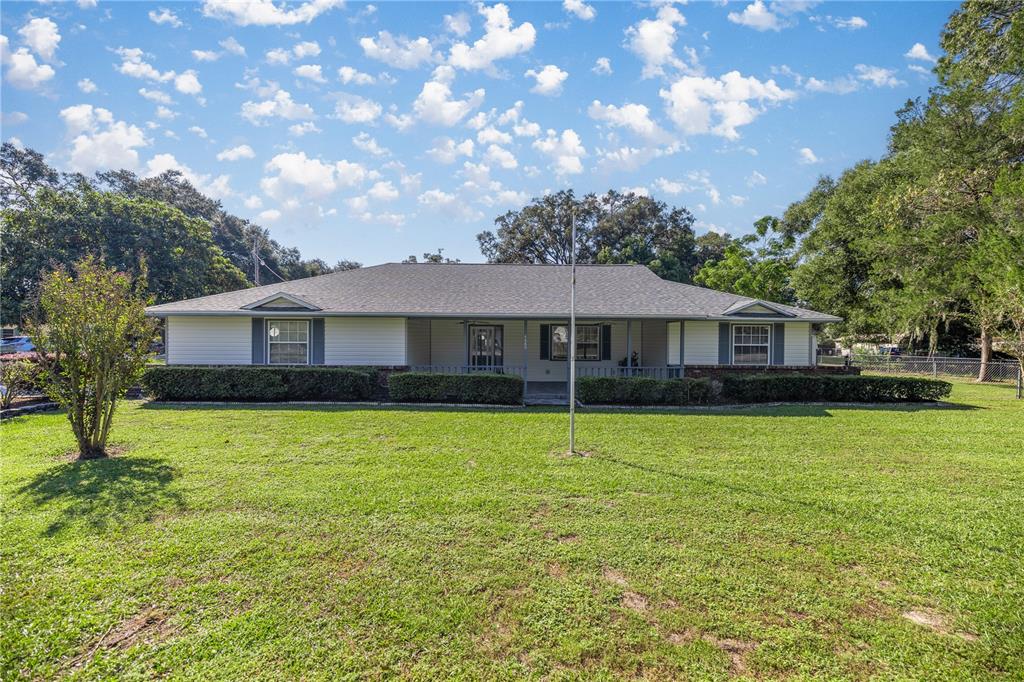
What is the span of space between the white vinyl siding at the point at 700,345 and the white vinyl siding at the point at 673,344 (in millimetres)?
292

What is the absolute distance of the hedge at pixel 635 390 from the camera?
480 inches

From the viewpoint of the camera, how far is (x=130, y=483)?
568 cm

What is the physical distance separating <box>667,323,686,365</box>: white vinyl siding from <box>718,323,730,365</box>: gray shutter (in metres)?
1.17

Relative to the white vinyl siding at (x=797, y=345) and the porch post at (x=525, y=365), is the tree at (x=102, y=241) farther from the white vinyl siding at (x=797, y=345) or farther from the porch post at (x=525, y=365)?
the white vinyl siding at (x=797, y=345)

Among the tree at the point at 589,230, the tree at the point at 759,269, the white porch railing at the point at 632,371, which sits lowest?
the white porch railing at the point at 632,371

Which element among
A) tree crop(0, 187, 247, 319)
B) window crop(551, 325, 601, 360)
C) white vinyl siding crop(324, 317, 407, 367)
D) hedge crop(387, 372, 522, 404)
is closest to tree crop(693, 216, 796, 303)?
window crop(551, 325, 601, 360)

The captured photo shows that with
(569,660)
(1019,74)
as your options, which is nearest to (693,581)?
(569,660)

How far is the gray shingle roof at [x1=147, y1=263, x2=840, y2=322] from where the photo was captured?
13.5 metres

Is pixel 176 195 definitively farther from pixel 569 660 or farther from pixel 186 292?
pixel 569 660

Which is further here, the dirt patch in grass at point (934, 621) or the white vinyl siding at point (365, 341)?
the white vinyl siding at point (365, 341)

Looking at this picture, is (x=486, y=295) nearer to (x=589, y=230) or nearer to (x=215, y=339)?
(x=215, y=339)

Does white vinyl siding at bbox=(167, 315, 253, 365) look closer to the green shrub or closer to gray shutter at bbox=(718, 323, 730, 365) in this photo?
the green shrub

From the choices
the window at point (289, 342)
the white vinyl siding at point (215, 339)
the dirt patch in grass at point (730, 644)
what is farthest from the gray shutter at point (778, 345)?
the white vinyl siding at point (215, 339)

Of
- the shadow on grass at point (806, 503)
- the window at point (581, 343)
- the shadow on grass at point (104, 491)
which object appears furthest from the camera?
the window at point (581, 343)
